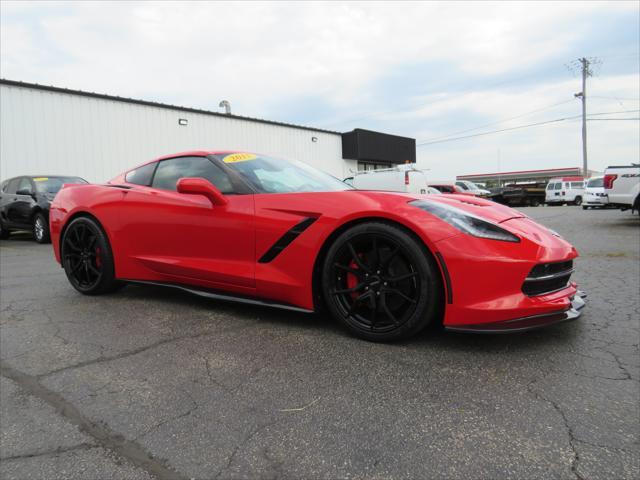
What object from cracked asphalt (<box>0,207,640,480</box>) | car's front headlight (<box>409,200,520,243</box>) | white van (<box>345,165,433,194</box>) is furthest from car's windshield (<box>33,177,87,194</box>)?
white van (<box>345,165,433,194</box>)

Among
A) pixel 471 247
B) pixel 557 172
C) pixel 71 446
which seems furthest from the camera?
pixel 557 172

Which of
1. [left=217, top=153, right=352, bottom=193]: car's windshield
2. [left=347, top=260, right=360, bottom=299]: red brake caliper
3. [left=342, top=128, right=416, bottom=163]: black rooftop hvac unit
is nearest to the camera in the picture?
[left=347, top=260, right=360, bottom=299]: red brake caliper

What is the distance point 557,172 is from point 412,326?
7049cm

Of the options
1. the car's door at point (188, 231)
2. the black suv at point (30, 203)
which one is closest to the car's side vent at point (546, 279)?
the car's door at point (188, 231)

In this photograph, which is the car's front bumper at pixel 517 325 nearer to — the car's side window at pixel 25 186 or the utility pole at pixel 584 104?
the car's side window at pixel 25 186

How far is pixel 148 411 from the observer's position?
1761 mm

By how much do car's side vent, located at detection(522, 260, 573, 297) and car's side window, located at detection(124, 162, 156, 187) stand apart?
117 inches

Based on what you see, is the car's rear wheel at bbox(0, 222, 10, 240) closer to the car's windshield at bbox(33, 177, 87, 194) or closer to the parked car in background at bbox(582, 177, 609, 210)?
the car's windshield at bbox(33, 177, 87, 194)

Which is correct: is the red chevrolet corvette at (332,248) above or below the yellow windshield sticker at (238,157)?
below

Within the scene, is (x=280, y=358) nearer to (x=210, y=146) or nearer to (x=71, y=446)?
(x=71, y=446)

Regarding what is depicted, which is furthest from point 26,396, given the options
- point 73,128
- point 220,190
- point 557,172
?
point 557,172

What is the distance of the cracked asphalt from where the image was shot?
1398mm

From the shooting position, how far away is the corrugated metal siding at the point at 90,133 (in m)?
12.6

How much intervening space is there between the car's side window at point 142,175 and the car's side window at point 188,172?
72mm
